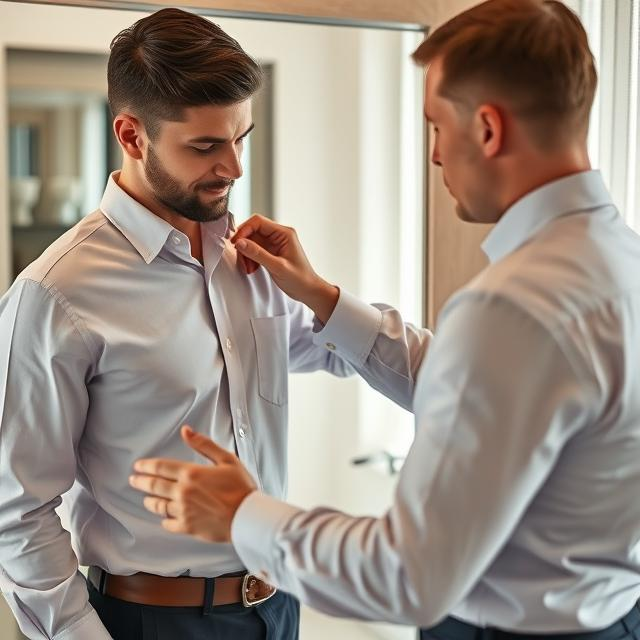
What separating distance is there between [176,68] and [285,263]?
0.36 metres

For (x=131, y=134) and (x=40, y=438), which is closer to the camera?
(x=40, y=438)

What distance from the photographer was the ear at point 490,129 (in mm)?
1062

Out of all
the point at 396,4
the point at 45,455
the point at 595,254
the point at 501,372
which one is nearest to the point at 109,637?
the point at 45,455

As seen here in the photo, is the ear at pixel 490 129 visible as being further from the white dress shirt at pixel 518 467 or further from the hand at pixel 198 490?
the hand at pixel 198 490

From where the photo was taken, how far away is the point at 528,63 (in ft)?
3.44

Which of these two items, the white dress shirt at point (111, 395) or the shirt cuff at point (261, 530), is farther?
the white dress shirt at point (111, 395)

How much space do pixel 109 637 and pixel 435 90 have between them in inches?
37.3

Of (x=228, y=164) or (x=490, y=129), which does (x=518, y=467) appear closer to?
(x=490, y=129)

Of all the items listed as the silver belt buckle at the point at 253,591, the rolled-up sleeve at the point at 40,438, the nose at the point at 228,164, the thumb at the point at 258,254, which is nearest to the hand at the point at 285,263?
the thumb at the point at 258,254

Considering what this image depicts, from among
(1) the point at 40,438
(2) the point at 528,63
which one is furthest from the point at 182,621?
(2) the point at 528,63

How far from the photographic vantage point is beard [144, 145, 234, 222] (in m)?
1.51

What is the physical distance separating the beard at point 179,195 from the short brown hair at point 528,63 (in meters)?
0.53

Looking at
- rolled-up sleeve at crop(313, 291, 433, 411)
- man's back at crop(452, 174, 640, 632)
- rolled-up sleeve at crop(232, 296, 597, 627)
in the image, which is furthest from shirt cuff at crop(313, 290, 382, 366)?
rolled-up sleeve at crop(232, 296, 597, 627)

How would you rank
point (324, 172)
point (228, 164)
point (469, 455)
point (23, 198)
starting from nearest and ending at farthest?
point (469, 455)
point (228, 164)
point (23, 198)
point (324, 172)
